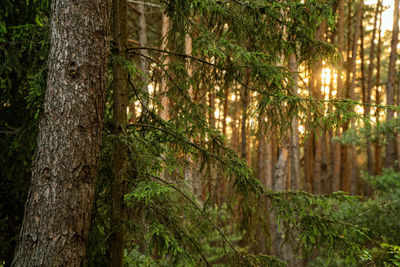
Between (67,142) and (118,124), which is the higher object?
(118,124)

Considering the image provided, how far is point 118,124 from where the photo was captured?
3682mm

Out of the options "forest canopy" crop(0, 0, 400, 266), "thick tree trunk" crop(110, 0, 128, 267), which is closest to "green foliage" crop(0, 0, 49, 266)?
"forest canopy" crop(0, 0, 400, 266)

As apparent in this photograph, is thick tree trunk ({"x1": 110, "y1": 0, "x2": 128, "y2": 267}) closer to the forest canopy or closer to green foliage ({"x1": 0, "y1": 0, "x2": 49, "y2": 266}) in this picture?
the forest canopy

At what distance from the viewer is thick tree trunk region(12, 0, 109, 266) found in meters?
2.63

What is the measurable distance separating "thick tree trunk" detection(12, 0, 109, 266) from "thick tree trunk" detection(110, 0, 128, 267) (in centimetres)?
58

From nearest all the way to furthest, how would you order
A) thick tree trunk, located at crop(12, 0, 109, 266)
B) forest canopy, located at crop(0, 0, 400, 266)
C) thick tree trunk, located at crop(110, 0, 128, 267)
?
thick tree trunk, located at crop(12, 0, 109, 266) → forest canopy, located at crop(0, 0, 400, 266) → thick tree trunk, located at crop(110, 0, 128, 267)

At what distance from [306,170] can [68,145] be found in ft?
61.9

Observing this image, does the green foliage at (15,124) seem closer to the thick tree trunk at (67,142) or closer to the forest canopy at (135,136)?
the forest canopy at (135,136)

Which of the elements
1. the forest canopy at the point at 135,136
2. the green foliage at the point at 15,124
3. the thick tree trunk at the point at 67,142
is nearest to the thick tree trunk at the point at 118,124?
the forest canopy at the point at 135,136

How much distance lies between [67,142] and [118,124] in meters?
0.97

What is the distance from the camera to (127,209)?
376 centimetres

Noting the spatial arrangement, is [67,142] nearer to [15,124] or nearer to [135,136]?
[135,136]

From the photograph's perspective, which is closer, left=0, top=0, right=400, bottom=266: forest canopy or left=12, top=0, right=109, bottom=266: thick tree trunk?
left=12, top=0, right=109, bottom=266: thick tree trunk

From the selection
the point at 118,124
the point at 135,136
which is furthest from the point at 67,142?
the point at 118,124
